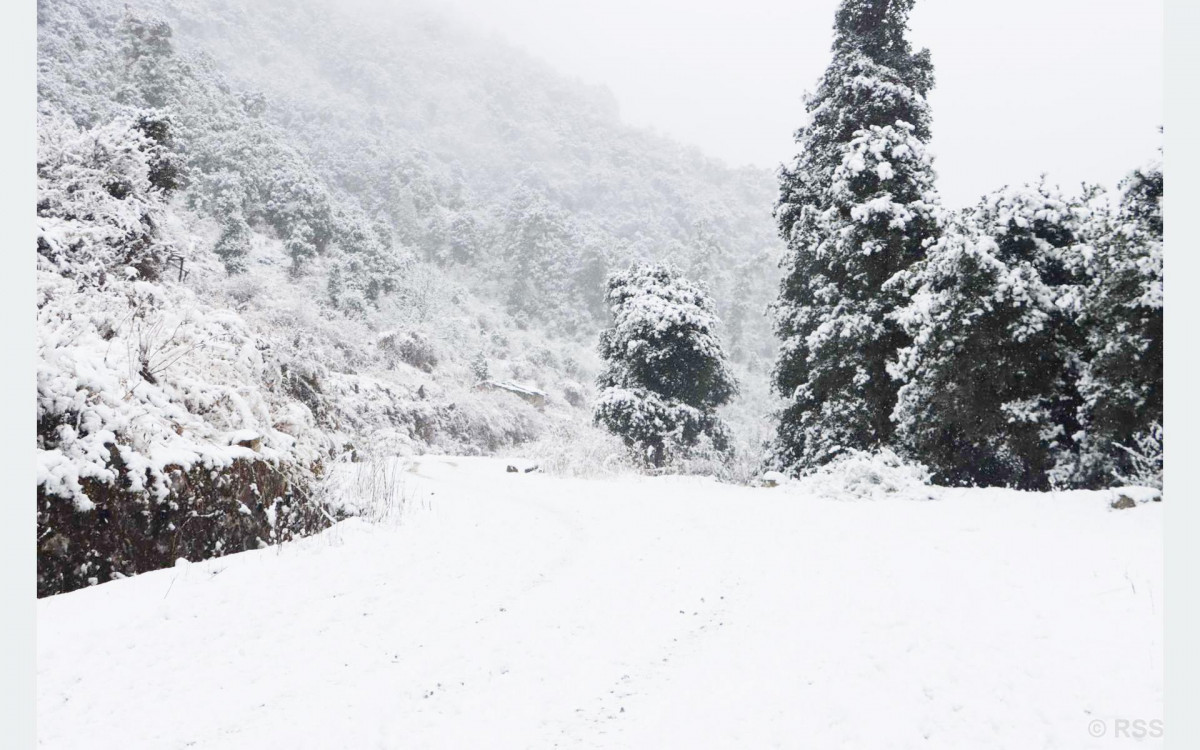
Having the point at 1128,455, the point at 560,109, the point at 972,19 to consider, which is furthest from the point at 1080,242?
the point at 560,109

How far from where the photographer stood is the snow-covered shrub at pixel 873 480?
980 cm

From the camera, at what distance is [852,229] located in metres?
12.6

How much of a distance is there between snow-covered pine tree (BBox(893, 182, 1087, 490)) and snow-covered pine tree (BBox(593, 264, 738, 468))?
1067cm

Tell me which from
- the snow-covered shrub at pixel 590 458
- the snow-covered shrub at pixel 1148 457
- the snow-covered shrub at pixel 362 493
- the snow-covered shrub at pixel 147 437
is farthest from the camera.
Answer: the snow-covered shrub at pixel 590 458

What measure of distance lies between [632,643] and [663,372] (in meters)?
16.9

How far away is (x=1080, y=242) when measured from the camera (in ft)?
27.1

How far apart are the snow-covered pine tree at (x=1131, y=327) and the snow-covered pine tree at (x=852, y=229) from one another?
4362 mm

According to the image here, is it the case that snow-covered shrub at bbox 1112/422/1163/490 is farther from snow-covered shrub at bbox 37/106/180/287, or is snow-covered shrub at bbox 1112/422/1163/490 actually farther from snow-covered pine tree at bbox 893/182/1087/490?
snow-covered shrub at bbox 37/106/180/287

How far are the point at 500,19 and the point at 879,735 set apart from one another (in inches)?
6020

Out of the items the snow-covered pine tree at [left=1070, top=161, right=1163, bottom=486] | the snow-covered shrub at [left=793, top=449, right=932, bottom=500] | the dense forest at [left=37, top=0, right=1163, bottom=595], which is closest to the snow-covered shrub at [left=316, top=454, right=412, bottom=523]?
the dense forest at [left=37, top=0, right=1163, bottom=595]

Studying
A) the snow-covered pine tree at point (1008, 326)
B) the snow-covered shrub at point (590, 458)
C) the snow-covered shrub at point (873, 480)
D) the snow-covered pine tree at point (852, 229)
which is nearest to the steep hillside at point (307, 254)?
the snow-covered shrub at point (590, 458)

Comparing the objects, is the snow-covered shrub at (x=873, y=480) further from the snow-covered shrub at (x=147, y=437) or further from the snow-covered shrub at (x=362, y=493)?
the snow-covered shrub at (x=147, y=437)

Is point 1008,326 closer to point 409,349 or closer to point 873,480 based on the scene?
point 873,480

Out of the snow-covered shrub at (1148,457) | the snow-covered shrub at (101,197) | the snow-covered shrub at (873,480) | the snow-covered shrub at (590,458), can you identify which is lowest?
the snow-covered shrub at (590,458)
